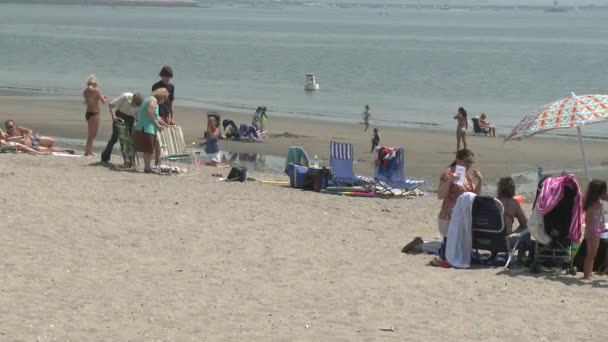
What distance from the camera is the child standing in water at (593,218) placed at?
9664 mm

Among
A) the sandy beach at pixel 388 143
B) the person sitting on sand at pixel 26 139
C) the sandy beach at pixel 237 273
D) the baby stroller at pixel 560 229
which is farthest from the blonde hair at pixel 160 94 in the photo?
the baby stroller at pixel 560 229

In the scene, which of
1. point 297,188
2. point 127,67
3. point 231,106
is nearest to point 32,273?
point 297,188

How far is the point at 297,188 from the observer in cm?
1491

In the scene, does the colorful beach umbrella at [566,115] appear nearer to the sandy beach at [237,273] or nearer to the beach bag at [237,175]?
the sandy beach at [237,273]

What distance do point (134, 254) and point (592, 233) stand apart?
3.89 m

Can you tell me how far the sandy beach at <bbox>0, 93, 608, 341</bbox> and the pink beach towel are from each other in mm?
544

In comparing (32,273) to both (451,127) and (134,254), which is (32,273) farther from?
(451,127)

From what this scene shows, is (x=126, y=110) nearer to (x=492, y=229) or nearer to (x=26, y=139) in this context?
(x=26, y=139)

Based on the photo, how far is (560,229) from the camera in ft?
31.8

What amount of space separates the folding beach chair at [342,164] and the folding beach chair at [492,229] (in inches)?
185

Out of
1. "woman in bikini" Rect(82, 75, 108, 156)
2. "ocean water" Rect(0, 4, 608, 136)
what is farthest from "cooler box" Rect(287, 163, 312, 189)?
"ocean water" Rect(0, 4, 608, 136)

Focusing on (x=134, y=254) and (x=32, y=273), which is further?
(x=134, y=254)

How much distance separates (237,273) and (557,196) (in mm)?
2704

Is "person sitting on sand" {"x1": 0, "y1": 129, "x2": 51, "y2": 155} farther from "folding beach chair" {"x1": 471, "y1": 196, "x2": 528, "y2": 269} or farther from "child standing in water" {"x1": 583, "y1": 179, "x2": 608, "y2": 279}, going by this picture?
"child standing in water" {"x1": 583, "y1": 179, "x2": 608, "y2": 279}
